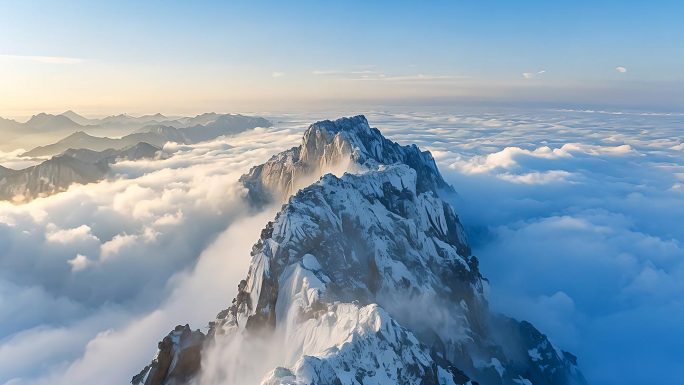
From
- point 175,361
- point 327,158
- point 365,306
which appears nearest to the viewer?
point 365,306

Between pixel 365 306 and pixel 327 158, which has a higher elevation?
pixel 327 158

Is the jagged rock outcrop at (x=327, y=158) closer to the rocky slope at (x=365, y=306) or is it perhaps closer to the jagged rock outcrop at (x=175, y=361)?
the rocky slope at (x=365, y=306)

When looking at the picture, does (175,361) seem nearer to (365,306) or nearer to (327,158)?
(365,306)

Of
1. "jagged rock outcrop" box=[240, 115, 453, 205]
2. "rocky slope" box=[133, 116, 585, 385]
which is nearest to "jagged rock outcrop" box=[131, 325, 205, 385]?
"rocky slope" box=[133, 116, 585, 385]

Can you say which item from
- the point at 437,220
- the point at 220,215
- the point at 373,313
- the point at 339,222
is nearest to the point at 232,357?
the point at 373,313

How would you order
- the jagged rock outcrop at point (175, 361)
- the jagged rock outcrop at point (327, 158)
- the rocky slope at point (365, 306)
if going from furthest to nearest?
the jagged rock outcrop at point (327, 158) < the jagged rock outcrop at point (175, 361) < the rocky slope at point (365, 306)

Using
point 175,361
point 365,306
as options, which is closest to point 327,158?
point 365,306

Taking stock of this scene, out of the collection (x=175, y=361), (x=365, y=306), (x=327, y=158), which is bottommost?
(x=175, y=361)

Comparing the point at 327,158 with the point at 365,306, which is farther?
the point at 327,158

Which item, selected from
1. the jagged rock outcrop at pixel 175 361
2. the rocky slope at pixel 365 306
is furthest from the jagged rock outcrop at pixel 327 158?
the jagged rock outcrop at pixel 175 361
